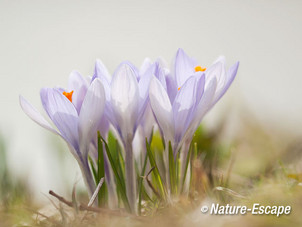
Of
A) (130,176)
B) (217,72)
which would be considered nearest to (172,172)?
(130,176)

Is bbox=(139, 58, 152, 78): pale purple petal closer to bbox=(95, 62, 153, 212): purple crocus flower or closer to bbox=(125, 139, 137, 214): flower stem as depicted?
bbox=(95, 62, 153, 212): purple crocus flower

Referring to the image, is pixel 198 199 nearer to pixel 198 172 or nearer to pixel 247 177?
pixel 198 172

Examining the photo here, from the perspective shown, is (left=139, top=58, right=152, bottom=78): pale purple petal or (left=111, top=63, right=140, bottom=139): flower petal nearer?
(left=111, top=63, right=140, bottom=139): flower petal

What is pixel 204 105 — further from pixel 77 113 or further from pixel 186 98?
pixel 77 113

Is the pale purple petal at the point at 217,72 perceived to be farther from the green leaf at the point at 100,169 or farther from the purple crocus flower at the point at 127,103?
the green leaf at the point at 100,169

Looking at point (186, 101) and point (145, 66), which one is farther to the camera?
point (145, 66)

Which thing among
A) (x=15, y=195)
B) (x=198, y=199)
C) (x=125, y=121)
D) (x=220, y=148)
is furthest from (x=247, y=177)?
(x=15, y=195)

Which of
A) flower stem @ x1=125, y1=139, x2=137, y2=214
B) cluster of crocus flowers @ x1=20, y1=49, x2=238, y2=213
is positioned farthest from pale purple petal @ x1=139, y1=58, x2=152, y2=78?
flower stem @ x1=125, y1=139, x2=137, y2=214
